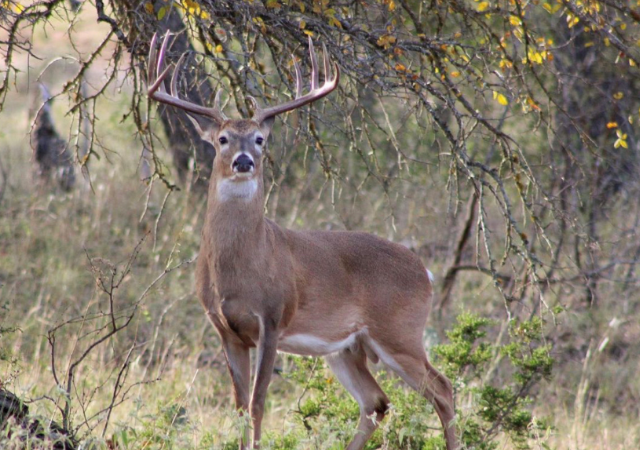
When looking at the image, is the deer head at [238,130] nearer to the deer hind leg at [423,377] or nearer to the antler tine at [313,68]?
the antler tine at [313,68]

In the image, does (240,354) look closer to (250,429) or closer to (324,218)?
(250,429)

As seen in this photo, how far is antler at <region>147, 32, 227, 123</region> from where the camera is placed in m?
4.96

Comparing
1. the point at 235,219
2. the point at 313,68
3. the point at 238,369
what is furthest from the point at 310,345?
the point at 313,68

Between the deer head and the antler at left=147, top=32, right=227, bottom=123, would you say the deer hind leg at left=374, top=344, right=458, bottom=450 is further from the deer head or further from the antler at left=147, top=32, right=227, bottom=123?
the antler at left=147, top=32, right=227, bottom=123

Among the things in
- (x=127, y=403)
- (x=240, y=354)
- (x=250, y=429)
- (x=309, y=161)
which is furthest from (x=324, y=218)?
(x=250, y=429)

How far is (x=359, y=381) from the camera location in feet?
21.0

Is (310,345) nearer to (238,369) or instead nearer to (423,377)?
(238,369)

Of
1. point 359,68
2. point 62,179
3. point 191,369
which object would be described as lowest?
point 191,369

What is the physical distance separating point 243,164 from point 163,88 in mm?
619

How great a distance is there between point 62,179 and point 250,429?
22.5 ft

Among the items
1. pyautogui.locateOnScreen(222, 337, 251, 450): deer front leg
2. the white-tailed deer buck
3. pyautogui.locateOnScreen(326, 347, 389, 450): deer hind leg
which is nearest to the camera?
the white-tailed deer buck

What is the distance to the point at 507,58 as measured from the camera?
5504mm

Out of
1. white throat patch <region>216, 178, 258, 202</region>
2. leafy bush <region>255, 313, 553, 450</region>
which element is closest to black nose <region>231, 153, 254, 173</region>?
white throat patch <region>216, 178, 258, 202</region>

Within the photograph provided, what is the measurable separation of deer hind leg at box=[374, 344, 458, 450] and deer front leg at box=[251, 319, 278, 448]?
3.53 feet
